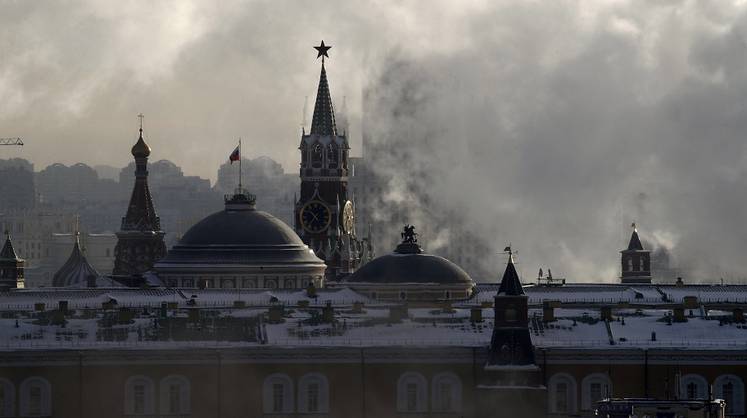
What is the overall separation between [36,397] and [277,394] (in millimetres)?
11032

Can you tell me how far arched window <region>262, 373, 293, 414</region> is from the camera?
129m

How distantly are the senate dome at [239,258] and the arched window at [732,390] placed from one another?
5221 centimetres

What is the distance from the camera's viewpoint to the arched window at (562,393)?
129 metres

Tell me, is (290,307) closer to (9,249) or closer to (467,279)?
(467,279)

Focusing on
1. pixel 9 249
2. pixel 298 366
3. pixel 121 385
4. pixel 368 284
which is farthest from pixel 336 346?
pixel 9 249

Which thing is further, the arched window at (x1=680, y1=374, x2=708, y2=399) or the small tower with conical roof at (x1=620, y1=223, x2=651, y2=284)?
the small tower with conical roof at (x1=620, y1=223, x2=651, y2=284)

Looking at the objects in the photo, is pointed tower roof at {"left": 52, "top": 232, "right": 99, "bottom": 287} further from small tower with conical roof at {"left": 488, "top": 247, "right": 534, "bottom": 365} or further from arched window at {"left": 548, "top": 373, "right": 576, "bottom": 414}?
small tower with conical roof at {"left": 488, "top": 247, "right": 534, "bottom": 365}

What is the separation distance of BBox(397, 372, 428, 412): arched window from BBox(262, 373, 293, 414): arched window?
5.06 m

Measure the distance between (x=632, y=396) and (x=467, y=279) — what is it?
3446 centimetres

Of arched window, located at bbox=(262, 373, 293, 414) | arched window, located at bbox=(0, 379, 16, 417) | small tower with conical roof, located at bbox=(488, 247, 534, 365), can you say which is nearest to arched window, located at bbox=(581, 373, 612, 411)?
small tower with conical roof, located at bbox=(488, 247, 534, 365)

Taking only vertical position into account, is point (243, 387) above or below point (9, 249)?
below

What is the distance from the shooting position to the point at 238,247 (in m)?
178

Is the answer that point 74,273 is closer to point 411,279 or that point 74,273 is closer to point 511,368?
point 411,279

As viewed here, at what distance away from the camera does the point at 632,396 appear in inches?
5017
